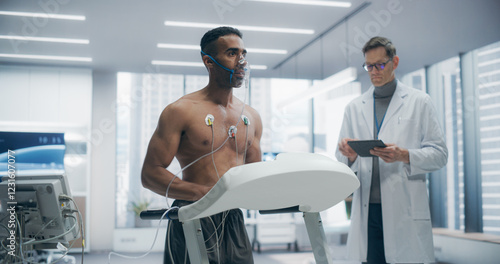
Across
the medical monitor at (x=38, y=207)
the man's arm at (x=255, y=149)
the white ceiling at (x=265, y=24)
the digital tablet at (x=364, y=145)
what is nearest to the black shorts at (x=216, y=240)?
the man's arm at (x=255, y=149)

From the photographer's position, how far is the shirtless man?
1414 mm

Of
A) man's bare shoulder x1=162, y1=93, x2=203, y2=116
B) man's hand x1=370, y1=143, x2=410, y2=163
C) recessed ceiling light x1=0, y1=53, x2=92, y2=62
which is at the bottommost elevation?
man's hand x1=370, y1=143, x2=410, y2=163

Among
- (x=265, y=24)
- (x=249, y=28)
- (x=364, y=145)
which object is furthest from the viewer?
(x=249, y=28)

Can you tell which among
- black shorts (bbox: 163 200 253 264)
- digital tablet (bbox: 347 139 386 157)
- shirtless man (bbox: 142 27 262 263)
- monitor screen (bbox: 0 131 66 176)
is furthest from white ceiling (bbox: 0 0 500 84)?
black shorts (bbox: 163 200 253 264)

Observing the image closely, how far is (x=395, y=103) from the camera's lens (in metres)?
2.07

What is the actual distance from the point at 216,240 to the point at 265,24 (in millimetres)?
3637

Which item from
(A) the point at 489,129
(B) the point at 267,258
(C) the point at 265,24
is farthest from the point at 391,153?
(B) the point at 267,258

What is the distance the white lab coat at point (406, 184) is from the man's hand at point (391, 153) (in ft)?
0.13

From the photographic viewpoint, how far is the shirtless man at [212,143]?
4.64 feet

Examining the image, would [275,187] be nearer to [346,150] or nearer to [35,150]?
[346,150]

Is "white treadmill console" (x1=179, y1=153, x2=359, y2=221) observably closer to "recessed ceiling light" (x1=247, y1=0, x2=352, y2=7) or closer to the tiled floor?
"recessed ceiling light" (x1=247, y1=0, x2=352, y2=7)

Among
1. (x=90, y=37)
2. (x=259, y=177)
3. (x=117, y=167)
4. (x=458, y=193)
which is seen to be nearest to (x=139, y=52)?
(x=90, y=37)

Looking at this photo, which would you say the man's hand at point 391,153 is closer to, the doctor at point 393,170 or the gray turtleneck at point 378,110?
the doctor at point 393,170

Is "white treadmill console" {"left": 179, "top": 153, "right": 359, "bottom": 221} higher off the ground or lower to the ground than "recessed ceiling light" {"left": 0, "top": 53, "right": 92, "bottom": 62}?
lower
